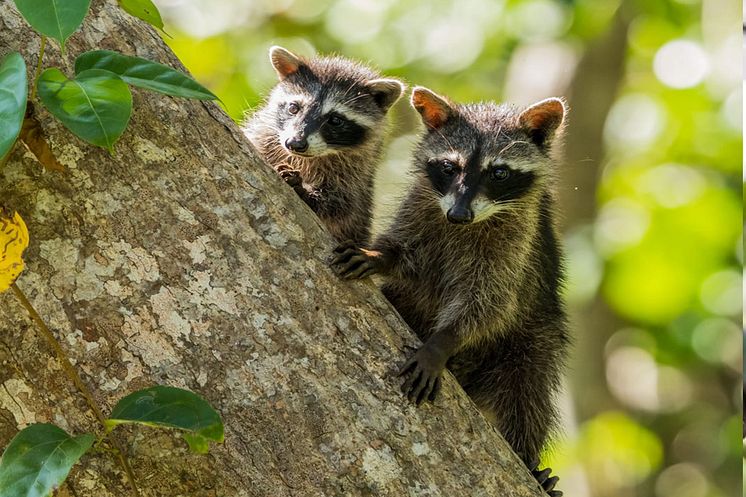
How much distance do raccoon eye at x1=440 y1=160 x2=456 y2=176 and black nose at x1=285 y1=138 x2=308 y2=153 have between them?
29.1 inches

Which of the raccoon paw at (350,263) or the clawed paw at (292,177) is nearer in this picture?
the raccoon paw at (350,263)

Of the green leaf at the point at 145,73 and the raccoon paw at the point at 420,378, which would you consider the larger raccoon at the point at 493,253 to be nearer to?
the raccoon paw at the point at 420,378

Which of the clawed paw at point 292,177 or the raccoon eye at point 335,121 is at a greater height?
the raccoon eye at point 335,121

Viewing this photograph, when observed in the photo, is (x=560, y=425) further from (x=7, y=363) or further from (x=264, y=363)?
(x=7, y=363)

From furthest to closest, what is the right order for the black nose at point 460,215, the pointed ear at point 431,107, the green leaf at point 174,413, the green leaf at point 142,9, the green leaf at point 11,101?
the pointed ear at point 431,107, the black nose at point 460,215, the green leaf at point 142,9, the green leaf at point 174,413, the green leaf at point 11,101

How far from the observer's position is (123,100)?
2520 millimetres

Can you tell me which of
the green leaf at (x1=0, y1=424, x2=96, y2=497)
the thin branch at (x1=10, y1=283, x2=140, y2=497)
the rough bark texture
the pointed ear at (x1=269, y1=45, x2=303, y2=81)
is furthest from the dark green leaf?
the pointed ear at (x1=269, y1=45, x2=303, y2=81)

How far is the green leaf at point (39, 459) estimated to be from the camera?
2.39 m

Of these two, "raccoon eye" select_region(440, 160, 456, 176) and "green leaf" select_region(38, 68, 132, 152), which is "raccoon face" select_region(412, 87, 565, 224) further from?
"green leaf" select_region(38, 68, 132, 152)

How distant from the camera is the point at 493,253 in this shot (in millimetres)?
4496

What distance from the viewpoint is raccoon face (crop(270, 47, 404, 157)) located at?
16.7 ft

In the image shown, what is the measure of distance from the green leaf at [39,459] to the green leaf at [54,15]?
0.98 meters

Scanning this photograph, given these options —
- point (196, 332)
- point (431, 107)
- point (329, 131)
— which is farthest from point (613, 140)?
point (196, 332)

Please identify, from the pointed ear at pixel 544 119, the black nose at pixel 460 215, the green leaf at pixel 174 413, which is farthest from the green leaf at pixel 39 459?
the pointed ear at pixel 544 119
